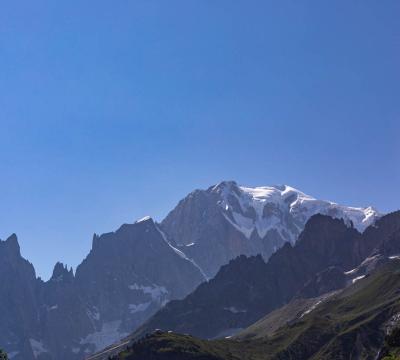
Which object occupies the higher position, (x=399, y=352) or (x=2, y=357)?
(x=2, y=357)

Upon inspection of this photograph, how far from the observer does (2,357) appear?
611 ft

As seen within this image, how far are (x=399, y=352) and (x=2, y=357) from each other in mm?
96645

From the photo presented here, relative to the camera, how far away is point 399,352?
7495 inches
